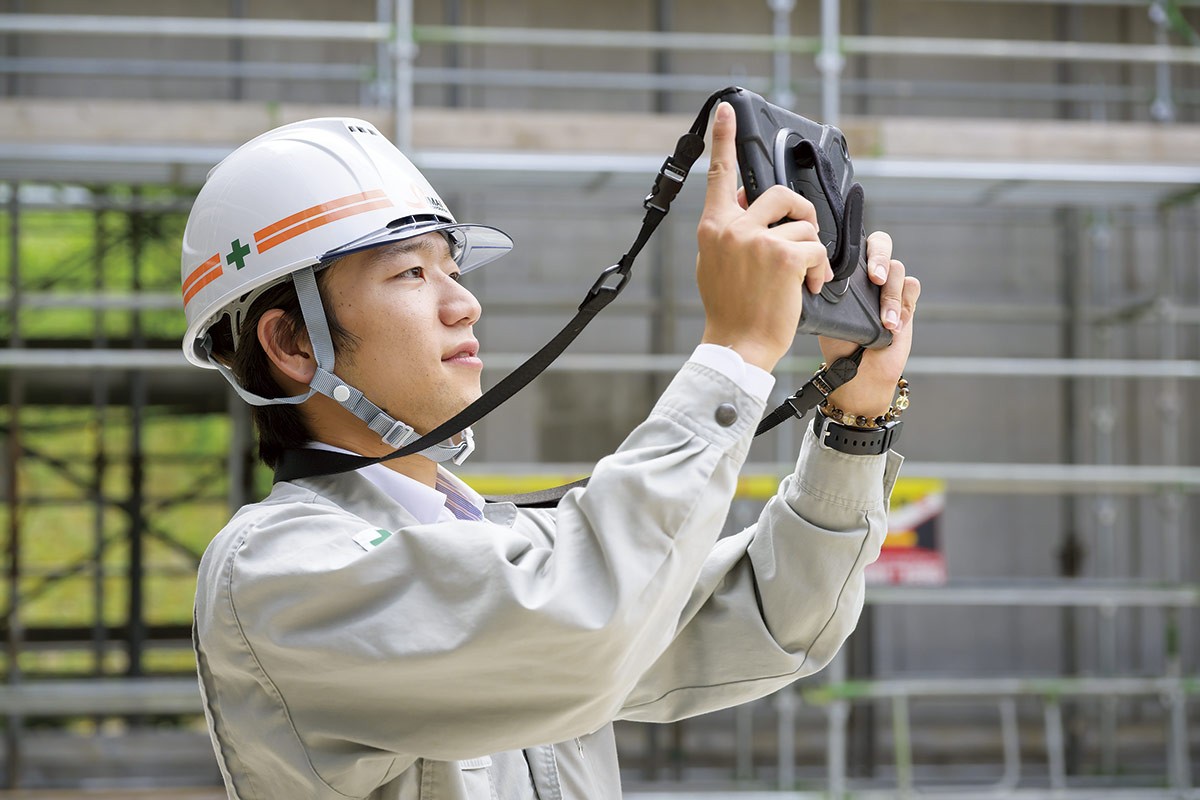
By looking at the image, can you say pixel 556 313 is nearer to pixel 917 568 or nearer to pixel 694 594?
pixel 917 568

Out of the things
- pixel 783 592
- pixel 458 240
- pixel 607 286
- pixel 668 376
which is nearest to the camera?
pixel 607 286

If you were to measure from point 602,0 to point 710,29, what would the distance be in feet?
2.50

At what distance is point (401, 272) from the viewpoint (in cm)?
175

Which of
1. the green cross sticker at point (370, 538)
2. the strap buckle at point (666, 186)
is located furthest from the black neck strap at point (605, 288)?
the green cross sticker at point (370, 538)

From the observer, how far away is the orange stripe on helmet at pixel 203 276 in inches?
71.5

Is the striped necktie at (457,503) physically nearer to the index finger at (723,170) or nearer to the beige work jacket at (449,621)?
the beige work jacket at (449,621)

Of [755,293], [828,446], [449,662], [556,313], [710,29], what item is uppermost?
[710,29]

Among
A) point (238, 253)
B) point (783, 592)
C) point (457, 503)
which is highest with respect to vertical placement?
point (238, 253)

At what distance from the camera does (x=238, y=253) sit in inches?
70.6

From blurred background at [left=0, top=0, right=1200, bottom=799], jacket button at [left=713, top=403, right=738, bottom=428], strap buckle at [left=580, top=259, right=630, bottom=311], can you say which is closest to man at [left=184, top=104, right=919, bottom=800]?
jacket button at [left=713, top=403, right=738, bottom=428]

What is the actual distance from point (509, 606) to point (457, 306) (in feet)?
1.81

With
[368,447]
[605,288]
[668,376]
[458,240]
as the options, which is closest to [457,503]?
[368,447]

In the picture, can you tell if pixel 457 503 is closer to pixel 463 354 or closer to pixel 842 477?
pixel 463 354

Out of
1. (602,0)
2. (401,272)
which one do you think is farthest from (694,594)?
(602,0)
